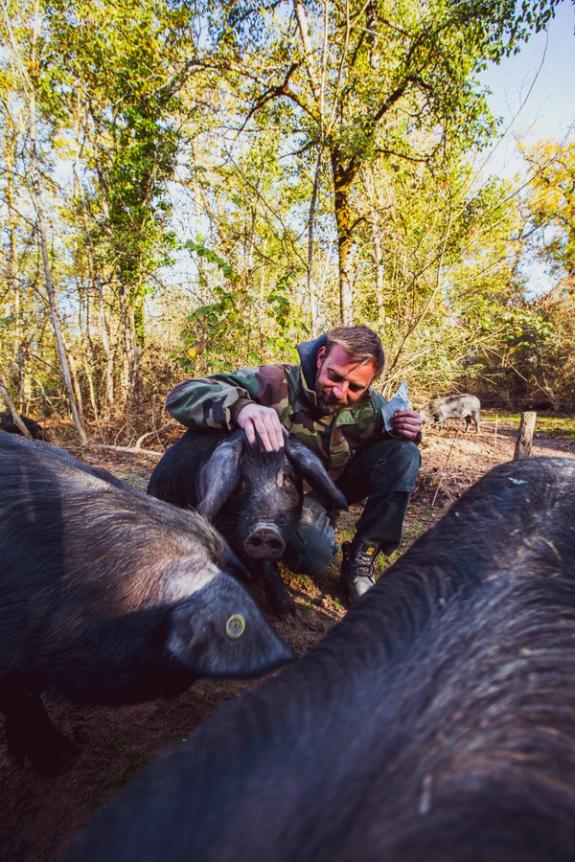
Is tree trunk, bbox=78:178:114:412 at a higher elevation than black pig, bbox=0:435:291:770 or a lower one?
higher

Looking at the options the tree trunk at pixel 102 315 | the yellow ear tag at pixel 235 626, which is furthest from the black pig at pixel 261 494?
the tree trunk at pixel 102 315

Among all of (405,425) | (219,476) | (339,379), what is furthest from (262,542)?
(405,425)

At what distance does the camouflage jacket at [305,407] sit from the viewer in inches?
142

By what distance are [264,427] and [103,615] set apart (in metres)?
1.52

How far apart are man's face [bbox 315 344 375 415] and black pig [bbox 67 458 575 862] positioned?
2.34 metres

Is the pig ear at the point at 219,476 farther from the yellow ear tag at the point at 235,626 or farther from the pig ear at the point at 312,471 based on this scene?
the yellow ear tag at the point at 235,626

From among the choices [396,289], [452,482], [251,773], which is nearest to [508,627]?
[251,773]

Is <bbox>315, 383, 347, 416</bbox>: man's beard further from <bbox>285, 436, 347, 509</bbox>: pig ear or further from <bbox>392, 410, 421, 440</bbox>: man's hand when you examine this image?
<bbox>285, 436, 347, 509</bbox>: pig ear

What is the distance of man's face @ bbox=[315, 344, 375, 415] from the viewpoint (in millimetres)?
3406

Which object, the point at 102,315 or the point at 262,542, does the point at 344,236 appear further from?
the point at 262,542

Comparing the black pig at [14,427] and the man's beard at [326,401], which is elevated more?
the man's beard at [326,401]

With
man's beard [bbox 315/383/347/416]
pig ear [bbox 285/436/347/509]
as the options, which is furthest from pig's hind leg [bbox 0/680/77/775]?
man's beard [bbox 315/383/347/416]

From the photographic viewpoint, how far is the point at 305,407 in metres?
3.75

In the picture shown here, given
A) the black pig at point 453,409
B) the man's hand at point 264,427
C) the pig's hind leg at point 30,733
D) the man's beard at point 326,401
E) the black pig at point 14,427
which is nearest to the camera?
the pig's hind leg at point 30,733
